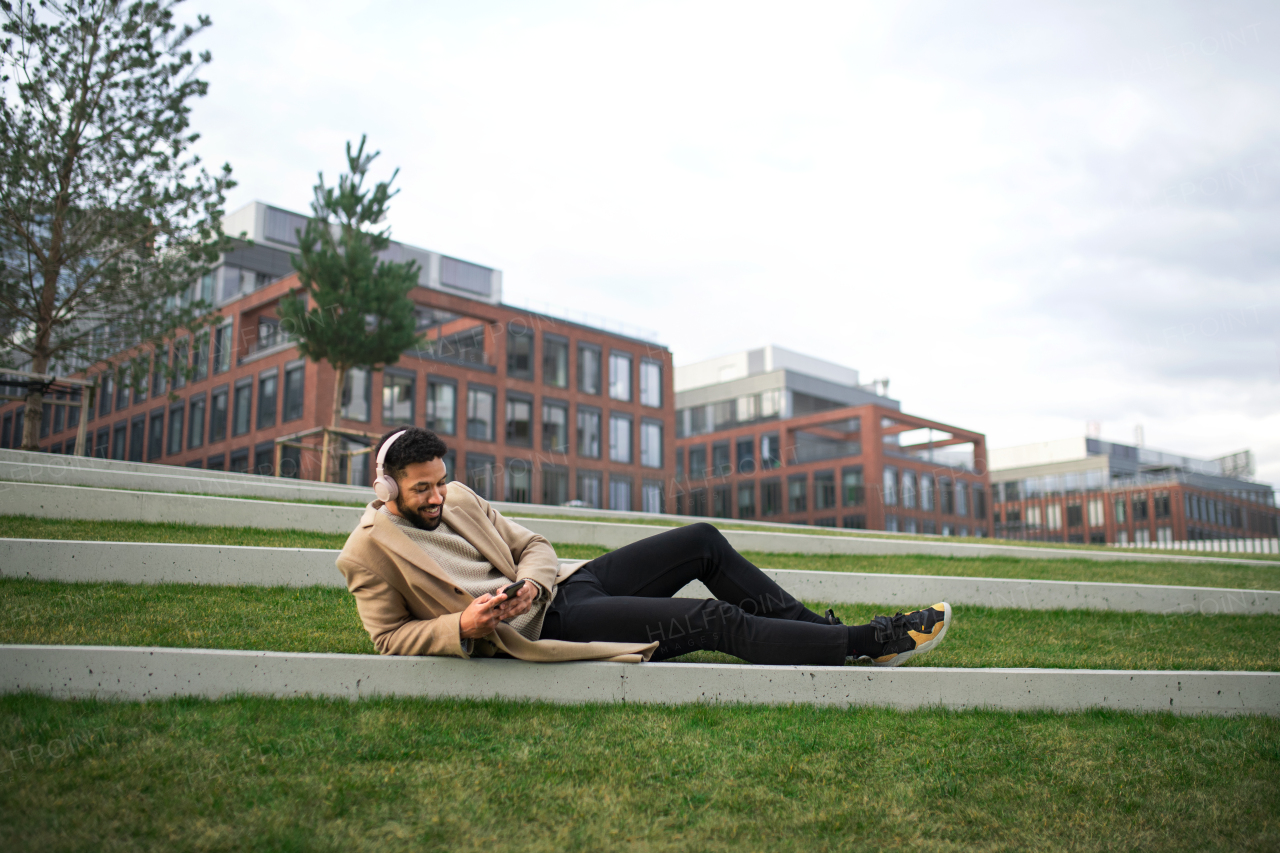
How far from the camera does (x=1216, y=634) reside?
6387mm

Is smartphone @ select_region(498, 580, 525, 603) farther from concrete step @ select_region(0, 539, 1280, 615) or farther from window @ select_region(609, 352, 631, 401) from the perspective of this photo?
window @ select_region(609, 352, 631, 401)

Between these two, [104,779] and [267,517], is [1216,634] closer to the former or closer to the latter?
[104,779]

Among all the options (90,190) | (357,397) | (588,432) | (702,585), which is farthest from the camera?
(588,432)

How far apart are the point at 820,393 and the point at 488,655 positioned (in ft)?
210

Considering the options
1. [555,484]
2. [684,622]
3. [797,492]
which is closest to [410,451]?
[684,622]

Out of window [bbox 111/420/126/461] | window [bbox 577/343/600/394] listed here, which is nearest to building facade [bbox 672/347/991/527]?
window [bbox 577/343/600/394]

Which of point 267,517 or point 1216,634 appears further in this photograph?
point 267,517

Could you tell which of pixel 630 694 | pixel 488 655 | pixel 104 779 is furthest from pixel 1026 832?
pixel 104 779

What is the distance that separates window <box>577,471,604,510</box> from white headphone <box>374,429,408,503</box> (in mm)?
38553

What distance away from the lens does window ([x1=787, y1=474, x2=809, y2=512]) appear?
5647cm

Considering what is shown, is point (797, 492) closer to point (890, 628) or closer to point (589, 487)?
point (589, 487)

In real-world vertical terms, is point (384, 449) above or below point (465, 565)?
above

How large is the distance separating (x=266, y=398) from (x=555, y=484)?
13325mm

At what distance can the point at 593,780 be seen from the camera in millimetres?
3168
